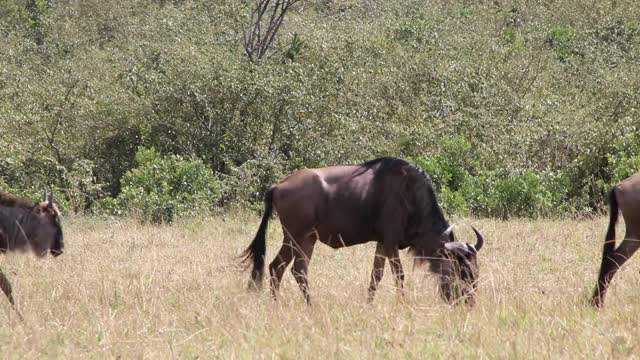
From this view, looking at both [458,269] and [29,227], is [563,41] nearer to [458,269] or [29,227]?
[458,269]

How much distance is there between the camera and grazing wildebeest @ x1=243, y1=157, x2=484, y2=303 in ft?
26.1

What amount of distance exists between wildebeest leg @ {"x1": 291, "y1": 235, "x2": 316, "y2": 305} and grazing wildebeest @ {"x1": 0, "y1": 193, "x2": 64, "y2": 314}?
199cm

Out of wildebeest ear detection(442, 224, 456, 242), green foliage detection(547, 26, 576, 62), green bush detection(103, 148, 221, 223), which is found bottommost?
green bush detection(103, 148, 221, 223)

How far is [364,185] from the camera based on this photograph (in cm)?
811

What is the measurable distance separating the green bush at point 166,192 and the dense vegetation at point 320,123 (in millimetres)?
33

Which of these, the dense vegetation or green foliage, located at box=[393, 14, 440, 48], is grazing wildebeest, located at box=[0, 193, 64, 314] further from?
green foliage, located at box=[393, 14, 440, 48]

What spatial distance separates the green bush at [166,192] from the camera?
14969mm

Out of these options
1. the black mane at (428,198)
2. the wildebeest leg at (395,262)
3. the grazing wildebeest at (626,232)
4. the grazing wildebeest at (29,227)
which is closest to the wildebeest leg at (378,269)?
the wildebeest leg at (395,262)

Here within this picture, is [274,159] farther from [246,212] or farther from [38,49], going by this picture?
[38,49]

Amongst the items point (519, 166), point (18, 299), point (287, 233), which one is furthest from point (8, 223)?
point (519, 166)

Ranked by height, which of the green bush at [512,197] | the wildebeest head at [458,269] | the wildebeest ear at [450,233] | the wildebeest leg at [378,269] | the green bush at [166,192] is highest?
the wildebeest ear at [450,233]

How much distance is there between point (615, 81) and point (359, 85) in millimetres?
5665

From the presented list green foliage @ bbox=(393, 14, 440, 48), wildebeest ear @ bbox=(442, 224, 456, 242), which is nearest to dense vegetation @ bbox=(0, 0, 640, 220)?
green foliage @ bbox=(393, 14, 440, 48)

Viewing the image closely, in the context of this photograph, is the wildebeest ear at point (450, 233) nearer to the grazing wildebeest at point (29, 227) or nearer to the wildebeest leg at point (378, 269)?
the wildebeest leg at point (378, 269)
